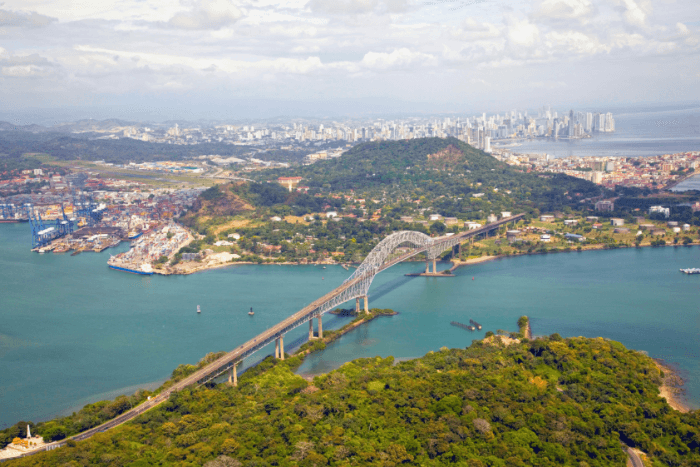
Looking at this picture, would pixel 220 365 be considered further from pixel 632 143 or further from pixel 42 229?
pixel 632 143

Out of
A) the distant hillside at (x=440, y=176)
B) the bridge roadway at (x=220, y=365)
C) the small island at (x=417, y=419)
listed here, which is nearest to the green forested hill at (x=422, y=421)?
the small island at (x=417, y=419)

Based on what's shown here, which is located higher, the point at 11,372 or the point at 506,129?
the point at 506,129

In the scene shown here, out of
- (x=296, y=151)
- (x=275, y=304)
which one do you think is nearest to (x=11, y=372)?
(x=275, y=304)

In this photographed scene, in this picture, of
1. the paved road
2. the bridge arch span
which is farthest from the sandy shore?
the bridge arch span

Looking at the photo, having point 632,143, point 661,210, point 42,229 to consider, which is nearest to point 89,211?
point 42,229

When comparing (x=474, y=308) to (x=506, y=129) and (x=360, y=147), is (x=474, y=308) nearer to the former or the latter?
(x=360, y=147)

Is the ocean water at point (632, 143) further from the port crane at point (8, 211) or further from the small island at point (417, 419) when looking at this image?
the small island at point (417, 419)
